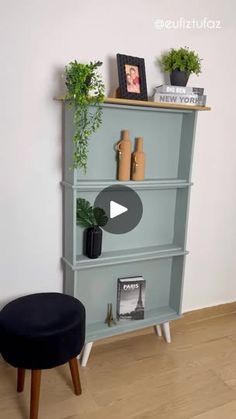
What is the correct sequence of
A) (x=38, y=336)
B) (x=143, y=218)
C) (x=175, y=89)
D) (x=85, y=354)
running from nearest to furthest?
(x=38, y=336) → (x=175, y=89) → (x=85, y=354) → (x=143, y=218)

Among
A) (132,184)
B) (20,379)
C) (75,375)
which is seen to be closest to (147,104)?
(132,184)

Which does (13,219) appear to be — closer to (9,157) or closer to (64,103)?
(9,157)

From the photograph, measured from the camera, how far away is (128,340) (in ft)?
7.01

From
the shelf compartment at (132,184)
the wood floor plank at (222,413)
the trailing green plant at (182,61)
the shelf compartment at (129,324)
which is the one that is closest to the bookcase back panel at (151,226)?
the shelf compartment at (132,184)

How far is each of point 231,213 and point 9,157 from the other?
1584mm

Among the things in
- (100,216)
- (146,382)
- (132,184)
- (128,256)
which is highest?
(132,184)

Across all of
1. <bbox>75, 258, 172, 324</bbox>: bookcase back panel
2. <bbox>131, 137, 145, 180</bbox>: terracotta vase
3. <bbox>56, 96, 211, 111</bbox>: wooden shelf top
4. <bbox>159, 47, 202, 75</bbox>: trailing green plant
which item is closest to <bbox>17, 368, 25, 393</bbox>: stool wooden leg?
<bbox>75, 258, 172, 324</bbox>: bookcase back panel

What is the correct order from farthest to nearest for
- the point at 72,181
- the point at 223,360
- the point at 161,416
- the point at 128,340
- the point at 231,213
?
the point at 231,213, the point at 128,340, the point at 223,360, the point at 72,181, the point at 161,416

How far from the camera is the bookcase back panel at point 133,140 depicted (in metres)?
1.77

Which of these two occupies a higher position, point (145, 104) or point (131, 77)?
point (131, 77)

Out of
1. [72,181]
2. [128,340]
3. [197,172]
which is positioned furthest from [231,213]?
[72,181]

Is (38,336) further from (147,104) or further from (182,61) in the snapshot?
(182,61)

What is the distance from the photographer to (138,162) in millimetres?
1781

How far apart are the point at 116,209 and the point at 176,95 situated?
2.34 feet
